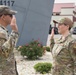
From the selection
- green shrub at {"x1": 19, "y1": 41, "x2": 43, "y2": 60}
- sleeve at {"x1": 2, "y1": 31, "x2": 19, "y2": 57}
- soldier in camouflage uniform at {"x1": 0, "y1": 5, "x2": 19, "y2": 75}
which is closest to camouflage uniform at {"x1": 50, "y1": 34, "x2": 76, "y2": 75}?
soldier in camouflage uniform at {"x1": 0, "y1": 5, "x2": 19, "y2": 75}

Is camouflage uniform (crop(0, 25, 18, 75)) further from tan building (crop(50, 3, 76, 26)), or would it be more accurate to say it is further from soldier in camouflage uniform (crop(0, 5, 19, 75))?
tan building (crop(50, 3, 76, 26))

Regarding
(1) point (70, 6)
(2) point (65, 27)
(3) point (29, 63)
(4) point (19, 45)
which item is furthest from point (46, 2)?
(1) point (70, 6)

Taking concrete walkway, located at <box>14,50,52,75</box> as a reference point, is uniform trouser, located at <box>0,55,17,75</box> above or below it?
above

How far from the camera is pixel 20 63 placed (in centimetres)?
1203

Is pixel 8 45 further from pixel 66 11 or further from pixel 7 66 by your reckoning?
pixel 66 11

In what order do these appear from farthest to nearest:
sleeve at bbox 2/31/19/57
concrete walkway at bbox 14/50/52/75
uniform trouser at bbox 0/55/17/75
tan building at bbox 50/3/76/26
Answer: tan building at bbox 50/3/76/26
concrete walkway at bbox 14/50/52/75
uniform trouser at bbox 0/55/17/75
sleeve at bbox 2/31/19/57

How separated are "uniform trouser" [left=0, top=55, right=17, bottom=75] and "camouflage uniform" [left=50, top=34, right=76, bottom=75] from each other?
2.01 feet

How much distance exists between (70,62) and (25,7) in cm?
1028

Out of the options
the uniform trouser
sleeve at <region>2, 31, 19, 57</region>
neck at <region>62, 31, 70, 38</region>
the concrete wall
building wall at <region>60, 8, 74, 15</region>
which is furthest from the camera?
building wall at <region>60, 8, 74, 15</region>

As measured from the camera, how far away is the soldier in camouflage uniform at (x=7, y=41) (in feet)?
10.7

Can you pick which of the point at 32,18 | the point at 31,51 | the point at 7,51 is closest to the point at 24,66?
the point at 31,51

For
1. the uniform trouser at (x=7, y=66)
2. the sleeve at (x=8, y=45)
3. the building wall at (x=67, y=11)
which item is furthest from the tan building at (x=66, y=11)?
the sleeve at (x=8, y=45)

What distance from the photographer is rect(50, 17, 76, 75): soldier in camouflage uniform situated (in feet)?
12.4

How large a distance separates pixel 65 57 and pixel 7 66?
0.74 meters
